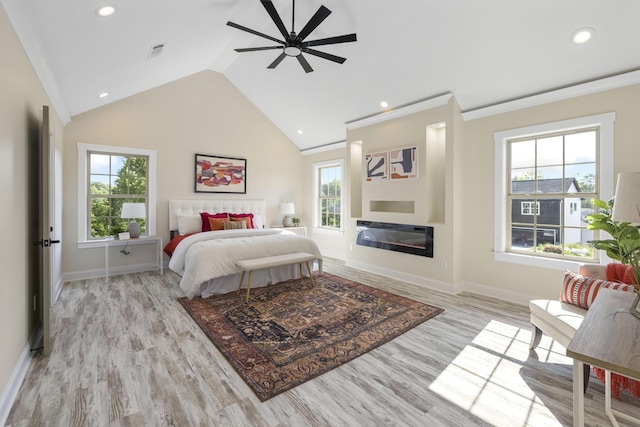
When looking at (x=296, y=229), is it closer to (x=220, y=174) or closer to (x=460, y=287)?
(x=220, y=174)

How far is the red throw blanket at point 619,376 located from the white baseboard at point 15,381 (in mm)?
3545

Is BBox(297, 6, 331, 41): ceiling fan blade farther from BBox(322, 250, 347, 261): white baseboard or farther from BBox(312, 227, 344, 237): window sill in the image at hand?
BBox(322, 250, 347, 261): white baseboard

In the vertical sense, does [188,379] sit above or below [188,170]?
below

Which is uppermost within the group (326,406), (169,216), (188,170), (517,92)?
(517,92)

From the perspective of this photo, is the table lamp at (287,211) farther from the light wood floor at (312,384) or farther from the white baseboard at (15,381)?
the white baseboard at (15,381)

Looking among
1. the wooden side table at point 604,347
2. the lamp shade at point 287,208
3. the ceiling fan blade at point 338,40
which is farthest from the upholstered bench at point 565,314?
the lamp shade at point 287,208

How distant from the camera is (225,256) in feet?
12.5

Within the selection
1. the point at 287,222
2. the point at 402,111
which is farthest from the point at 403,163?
the point at 287,222

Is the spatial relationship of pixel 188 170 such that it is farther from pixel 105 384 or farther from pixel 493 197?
pixel 493 197

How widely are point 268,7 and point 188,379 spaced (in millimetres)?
3074

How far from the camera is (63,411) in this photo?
1.73 metres

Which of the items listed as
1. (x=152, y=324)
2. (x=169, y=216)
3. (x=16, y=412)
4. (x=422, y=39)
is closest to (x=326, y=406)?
(x=16, y=412)

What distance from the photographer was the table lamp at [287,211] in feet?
21.6

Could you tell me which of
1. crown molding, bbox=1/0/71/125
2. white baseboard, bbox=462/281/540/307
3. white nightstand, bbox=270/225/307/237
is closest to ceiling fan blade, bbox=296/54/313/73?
crown molding, bbox=1/0/71/125
